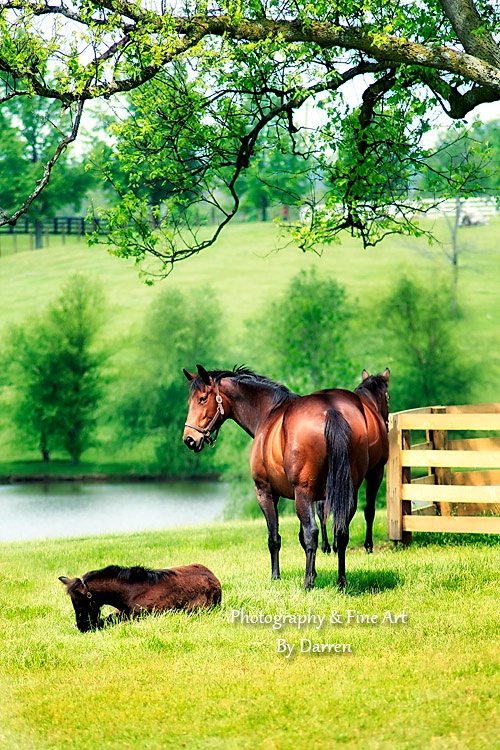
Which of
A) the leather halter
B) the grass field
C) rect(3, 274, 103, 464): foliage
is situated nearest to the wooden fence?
the leather halter

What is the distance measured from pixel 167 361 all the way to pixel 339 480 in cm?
4184

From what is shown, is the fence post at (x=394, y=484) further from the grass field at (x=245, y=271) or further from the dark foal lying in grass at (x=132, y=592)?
the grass field at (x=245, y=271)

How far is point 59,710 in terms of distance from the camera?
17.9 feet

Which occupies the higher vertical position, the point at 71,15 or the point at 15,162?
the point at 15,162

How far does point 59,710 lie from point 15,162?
59.8 m

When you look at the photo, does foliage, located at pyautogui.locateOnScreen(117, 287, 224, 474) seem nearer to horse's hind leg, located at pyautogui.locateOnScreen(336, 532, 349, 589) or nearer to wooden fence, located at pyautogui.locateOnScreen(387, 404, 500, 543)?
wooden fence, located at pyautogui.locateOnScreen(387, 404, 500, 543)

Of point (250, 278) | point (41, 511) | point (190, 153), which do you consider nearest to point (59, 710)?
point (190, 153)

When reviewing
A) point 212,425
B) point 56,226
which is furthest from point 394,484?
point 56,226

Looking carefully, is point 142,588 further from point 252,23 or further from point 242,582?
point 252,23

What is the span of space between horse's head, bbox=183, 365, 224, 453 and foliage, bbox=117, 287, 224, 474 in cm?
3871

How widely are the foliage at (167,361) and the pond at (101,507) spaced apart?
18.5ft

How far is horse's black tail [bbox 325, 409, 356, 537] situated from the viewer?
7586 millimetres

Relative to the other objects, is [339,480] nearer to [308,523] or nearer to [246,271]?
[308,523]

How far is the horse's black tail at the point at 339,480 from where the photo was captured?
7586 millimetres
